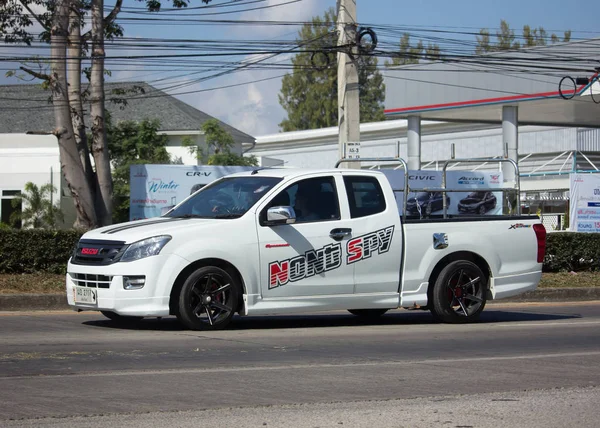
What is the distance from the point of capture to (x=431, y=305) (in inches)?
476

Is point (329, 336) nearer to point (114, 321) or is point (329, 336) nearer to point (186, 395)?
point (114, 321)

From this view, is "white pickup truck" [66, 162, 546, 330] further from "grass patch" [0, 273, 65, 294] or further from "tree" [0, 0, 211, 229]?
"tree" [0, 0, 211, 229]

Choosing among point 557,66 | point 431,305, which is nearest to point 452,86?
point 557,66

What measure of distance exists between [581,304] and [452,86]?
708 inches

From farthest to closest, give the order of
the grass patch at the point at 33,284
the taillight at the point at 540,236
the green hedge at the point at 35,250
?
the green hedge at the point at 35,250 → the grass patch at the point at 33,284 → the taillight at the point at 540,236

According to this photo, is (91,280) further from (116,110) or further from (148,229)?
(116,110)

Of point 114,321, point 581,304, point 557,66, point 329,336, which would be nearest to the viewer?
point 329,336

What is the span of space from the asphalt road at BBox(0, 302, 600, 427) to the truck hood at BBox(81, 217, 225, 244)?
3.52 ft

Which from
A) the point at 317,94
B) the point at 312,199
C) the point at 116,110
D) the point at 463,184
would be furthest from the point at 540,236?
the point at 317,94

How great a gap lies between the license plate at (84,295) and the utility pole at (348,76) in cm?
1038

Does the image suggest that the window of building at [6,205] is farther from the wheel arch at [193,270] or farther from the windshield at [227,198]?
the wheel arch at [193,270]

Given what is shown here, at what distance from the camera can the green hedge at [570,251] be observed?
20.3 metres

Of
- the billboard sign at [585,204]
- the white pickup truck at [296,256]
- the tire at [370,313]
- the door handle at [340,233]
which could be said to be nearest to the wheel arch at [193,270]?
the white pickup truck at [296,256]

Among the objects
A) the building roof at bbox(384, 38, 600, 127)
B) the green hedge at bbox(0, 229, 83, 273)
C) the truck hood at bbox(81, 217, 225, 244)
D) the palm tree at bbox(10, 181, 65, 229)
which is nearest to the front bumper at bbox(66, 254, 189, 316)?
the truck hood at bbox(81, 217, 225, 244)
